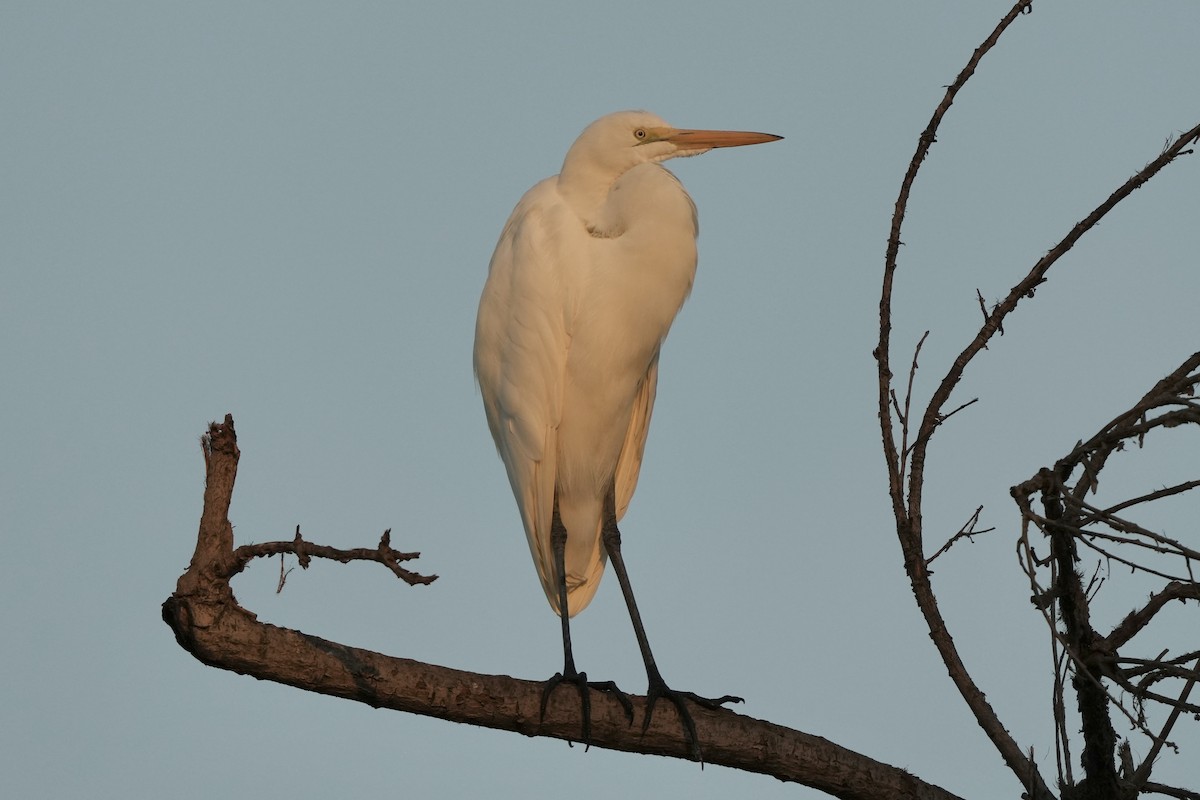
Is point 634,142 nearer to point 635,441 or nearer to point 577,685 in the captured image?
point 635,441

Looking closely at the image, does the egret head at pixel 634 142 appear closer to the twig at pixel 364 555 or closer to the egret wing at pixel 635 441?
the egret wing at pixel 635 441

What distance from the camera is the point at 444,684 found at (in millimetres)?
3305

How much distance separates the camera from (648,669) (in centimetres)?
430

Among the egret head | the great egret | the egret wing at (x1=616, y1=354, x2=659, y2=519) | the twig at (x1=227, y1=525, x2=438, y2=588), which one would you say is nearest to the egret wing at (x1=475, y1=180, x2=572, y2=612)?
the great egret

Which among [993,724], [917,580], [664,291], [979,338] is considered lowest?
[993,724]

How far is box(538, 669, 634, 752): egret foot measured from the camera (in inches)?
140

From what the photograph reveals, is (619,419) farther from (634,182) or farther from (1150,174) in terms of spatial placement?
(1150,174)

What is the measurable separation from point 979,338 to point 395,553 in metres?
1.64

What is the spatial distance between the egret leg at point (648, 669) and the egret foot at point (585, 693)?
78 millimetres

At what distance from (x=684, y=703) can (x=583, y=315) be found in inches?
64.3

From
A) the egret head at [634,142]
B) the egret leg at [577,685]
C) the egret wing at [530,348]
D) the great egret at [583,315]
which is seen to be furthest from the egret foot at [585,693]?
the egret head at [634,142]

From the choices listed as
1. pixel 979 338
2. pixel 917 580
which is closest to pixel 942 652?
pixel 917 580

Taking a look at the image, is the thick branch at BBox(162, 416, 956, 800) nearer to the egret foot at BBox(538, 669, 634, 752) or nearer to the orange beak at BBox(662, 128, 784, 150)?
the egret foot at BBox(538, 669, 634, 752)

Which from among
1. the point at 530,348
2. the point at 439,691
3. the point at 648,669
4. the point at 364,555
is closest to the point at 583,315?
the point at 530,348
